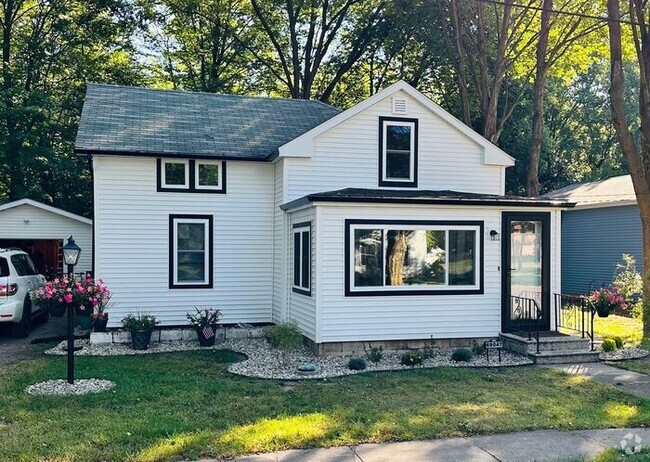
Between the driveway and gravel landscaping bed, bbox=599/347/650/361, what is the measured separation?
34.2ft

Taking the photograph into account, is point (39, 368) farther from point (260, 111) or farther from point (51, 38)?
point (51, 38)

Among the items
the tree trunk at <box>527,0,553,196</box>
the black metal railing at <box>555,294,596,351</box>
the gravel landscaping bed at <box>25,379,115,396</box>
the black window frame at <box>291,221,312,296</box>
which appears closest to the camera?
the gravel landscaping bed at <box>25,379,115,396</box>

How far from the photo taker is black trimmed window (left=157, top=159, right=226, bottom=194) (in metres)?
12.4

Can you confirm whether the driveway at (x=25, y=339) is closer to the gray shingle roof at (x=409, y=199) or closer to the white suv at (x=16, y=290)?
the white suv at (x=16, y=290)

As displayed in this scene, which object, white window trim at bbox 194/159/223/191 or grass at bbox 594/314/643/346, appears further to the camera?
white window trim at bbox 194/159/223/191

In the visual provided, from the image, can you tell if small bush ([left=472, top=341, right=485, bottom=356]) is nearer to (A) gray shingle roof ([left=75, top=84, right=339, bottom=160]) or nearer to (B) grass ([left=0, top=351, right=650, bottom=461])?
(B) grass ([left=0, top=351, right=650, bottom=461])

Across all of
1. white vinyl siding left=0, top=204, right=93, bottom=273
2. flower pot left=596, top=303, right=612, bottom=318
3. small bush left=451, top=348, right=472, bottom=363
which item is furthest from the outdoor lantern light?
flower pot left=596, top=303, right=612, bottom=318

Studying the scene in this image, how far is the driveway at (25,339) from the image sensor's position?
10.5 meters

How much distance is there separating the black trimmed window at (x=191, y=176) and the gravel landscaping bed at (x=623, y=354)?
8330 mm

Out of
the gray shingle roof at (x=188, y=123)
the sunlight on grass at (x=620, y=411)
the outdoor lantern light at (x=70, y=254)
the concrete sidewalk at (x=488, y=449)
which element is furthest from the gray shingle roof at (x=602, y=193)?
the outdoor lantern light at (x=70, y=254)

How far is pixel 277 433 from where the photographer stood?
586 cm

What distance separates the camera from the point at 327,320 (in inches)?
411

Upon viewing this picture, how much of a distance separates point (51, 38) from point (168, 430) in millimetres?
22484

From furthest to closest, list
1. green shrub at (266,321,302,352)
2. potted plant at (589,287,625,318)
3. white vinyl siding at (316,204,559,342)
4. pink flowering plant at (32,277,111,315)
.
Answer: potted plant at (589,287,625,318)
white vinyl siding at (316,204,559,342)
green shrub at (266,321,302,352)
pink flowering plant at (32,277,111,315)
